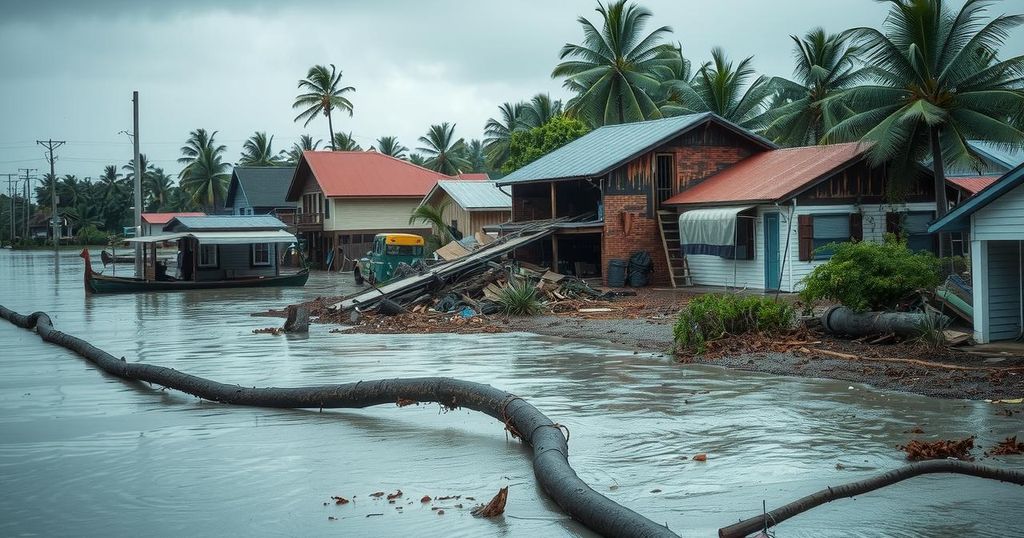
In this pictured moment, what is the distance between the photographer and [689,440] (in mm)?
11305

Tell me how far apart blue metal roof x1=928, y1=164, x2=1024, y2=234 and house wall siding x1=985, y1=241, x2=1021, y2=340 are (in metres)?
0.73

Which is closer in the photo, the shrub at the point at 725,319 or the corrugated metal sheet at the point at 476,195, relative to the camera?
the shrub at the point at 725,319

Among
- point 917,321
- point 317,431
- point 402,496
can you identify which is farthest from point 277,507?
point 917,321

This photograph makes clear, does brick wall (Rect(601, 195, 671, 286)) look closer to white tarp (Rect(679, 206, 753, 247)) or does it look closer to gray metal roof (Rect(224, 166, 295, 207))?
white tarp (Rect(679, 206, 753, 247))

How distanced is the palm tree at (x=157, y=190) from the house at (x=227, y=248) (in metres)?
89.1

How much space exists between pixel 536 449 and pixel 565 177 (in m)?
25.4

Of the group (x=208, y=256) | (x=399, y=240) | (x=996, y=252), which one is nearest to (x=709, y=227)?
(x=399, y=240)

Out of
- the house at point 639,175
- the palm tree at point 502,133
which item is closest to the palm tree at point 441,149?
the palm tree at point 502,133

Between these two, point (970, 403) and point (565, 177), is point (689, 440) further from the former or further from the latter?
A: point (565, 177)

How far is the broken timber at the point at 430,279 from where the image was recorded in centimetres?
2766

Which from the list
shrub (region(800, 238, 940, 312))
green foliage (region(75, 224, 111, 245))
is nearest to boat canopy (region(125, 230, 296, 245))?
shrub (region(800, 238, 940, 312))

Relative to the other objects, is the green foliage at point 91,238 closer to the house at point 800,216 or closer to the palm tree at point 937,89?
the house at point 800,216

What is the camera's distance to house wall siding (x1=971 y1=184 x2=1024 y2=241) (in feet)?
52.9

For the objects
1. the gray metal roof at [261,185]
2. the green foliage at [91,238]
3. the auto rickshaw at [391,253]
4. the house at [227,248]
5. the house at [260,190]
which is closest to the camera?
the auto rickshaw at [391,253]
